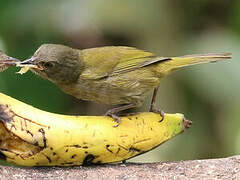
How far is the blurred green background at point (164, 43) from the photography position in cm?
620

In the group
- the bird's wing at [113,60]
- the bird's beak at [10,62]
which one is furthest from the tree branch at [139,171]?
the bird's wing at [113,60]

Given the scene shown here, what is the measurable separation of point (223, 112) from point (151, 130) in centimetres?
200

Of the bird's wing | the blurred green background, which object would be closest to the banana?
the bird's wing

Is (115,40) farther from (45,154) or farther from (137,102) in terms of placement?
(45,154)

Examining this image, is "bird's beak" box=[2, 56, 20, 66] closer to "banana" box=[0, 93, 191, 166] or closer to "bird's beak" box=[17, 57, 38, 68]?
"bird's beak" box=[17, 57, 38, 68]

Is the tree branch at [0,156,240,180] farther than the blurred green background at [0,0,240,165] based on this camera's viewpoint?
No

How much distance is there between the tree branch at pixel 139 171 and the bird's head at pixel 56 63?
0.77 metres

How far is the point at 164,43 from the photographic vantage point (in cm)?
696

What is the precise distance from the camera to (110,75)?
17.8 feet

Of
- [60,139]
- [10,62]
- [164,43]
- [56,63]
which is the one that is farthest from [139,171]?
[164,43]

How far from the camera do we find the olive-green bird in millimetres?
5242

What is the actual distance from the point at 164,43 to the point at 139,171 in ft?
8.41

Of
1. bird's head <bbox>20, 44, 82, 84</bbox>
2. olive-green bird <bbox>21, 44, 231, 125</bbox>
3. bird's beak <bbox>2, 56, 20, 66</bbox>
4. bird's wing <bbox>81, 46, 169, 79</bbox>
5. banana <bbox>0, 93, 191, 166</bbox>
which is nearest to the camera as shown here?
banana <bbox>0, 93, 191, 166</bbox>

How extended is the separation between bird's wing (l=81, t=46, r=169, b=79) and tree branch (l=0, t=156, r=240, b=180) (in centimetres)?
95
